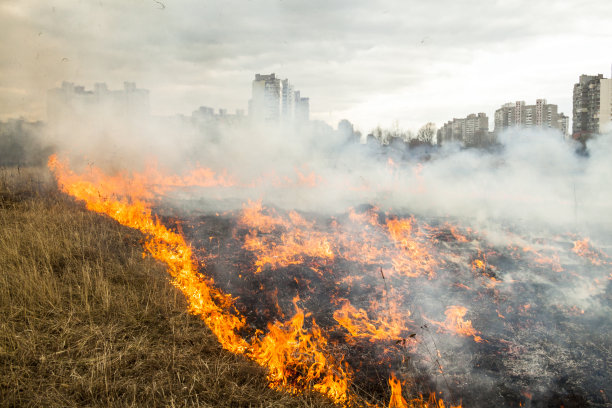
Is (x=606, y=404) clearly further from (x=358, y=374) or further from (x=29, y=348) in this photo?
(x=29, y=348)

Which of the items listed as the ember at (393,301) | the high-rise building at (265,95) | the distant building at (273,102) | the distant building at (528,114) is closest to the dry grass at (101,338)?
the ember at (393,301)

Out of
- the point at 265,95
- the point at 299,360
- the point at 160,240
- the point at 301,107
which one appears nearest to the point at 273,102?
the point at 265,95

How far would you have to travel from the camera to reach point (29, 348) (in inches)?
122

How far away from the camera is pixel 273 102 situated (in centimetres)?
2002

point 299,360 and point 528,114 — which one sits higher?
point 528,114

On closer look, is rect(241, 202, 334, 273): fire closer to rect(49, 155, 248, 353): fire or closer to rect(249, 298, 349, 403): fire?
rect(49, 155, 248, 353): fire

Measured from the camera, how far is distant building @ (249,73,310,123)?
18.8 m

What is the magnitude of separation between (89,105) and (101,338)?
1521 cm

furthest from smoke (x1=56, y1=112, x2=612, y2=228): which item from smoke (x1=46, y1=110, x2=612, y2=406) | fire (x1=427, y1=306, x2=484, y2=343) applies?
fire (x1=427, y1=306, x2=484, y2=343)

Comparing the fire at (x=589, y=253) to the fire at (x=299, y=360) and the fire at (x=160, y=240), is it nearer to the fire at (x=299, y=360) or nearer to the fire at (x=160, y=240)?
the fire at (x=299, y=360)

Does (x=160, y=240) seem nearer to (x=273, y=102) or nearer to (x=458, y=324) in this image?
(x=458, y=324)

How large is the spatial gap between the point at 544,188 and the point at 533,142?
211cm

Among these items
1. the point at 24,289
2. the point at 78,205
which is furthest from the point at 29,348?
the point at 78,205

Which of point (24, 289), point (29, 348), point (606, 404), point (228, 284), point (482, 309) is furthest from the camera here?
point (228, 284)
